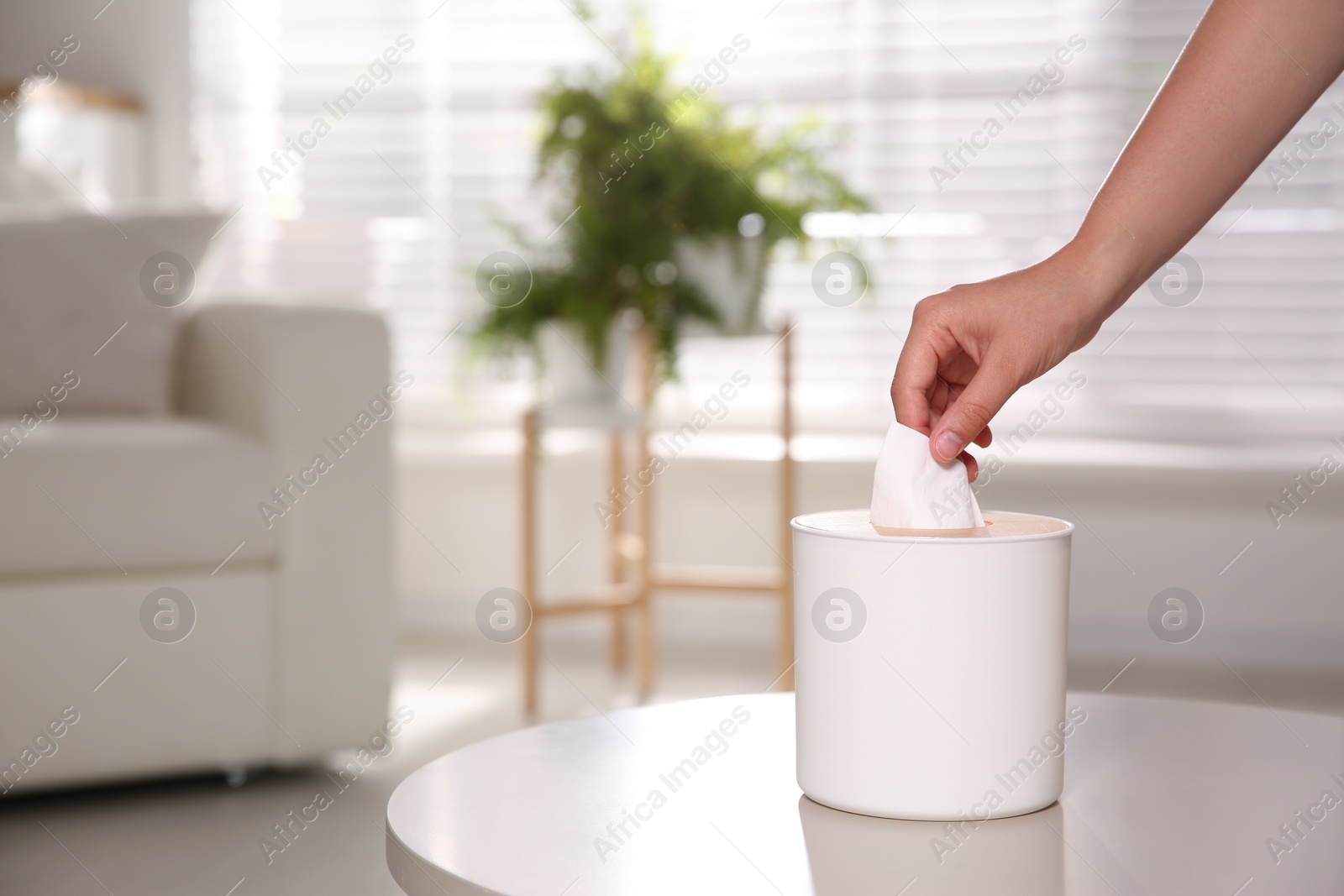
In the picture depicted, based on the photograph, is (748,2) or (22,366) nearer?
(22,366)

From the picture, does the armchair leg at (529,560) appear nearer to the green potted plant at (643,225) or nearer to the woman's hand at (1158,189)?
the green potted plant at (643,225)

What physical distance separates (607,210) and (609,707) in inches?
36.1

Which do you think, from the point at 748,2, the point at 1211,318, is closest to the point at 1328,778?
the point at 1211,318

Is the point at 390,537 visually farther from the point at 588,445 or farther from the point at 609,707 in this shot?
the point at 588,445

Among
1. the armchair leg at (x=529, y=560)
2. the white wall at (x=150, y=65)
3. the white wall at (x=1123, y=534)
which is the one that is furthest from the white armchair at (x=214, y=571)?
the white wall at (x=150, y=65)

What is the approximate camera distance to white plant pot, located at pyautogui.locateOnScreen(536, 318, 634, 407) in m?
2.33

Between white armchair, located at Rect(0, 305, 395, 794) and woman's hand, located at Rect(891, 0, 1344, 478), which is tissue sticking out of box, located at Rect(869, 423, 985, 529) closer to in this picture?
woman's hand, located at Rect(891, 0, 1344, 478)

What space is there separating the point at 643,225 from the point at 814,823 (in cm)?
187

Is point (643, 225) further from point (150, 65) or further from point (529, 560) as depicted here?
point (150, 65)

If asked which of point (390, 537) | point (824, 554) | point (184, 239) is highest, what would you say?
point (184, 239)

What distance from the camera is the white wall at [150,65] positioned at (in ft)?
10.9

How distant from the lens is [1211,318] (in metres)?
2.72

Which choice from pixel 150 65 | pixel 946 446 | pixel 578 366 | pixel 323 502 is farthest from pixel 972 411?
pixel 150 65

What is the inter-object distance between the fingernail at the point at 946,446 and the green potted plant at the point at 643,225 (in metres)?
1.74
